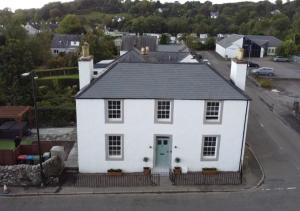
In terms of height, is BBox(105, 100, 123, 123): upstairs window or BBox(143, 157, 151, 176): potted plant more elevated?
BBox(105, 100, 123, 123): upstairs window

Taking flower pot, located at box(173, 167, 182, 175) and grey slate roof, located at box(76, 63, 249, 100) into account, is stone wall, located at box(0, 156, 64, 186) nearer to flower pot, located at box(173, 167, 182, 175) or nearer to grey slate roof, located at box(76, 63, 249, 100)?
grey slate roof, located at box(76, 63, 249, 100)

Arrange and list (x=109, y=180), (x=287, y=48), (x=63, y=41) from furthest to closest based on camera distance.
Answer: (x=63, y=41), (x=287, y=48), (x=109, y=180)

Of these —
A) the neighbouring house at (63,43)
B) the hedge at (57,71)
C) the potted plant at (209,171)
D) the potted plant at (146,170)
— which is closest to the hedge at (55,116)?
the potted plant at (146,170)

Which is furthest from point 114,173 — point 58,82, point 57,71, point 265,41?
point 265,41

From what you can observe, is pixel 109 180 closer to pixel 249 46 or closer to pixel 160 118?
pixel 160 118

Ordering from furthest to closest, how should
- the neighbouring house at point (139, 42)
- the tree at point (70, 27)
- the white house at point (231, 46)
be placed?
the tree at point (70, 27), the white house at point (231, 46), the neighbouring house at point (139, 42)

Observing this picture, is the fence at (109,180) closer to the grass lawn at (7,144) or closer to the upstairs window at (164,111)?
the upstairs window at (164,111)

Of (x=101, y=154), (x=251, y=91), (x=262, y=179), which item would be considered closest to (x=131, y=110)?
(x=101, y=154)

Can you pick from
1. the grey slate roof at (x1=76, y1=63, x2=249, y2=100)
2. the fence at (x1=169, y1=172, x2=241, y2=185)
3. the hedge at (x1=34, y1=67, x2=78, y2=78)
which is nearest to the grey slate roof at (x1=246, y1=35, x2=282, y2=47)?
the hedge at (x1=34, y1=67, x2=78, y2=78)
